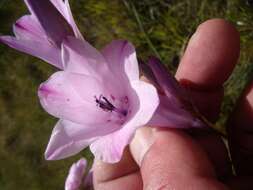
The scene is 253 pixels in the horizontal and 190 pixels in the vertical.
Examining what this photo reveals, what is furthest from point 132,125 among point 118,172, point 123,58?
point 118,172

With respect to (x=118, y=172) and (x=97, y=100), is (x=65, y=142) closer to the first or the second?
(x=97, y=100)

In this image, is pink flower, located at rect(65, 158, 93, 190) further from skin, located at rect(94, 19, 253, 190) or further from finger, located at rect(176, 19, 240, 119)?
finger, located at rect(176, 19, 240, 119)

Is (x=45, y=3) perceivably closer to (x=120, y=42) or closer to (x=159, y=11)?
(x=120, y=42)

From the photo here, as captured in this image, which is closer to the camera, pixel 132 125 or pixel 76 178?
pixel 132 125

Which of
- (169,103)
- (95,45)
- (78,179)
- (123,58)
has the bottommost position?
(95,45)

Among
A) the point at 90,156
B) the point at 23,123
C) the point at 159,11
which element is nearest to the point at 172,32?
the point at 159,11

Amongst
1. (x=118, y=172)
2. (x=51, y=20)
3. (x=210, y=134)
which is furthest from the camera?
(x=118, y=172)

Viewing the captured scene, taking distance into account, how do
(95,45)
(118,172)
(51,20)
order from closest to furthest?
(51,20) → (118,172) → (95,45)
